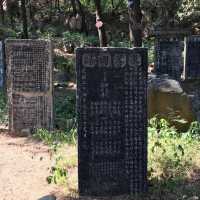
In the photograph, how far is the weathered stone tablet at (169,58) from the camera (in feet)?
56.7

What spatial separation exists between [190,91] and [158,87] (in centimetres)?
697

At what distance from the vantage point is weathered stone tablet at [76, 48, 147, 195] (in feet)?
19.1

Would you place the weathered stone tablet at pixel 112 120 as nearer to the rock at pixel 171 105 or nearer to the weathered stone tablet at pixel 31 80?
the rock at pixel 171 105

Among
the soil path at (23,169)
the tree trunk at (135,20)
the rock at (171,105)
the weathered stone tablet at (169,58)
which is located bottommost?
the soil path at (23,169)

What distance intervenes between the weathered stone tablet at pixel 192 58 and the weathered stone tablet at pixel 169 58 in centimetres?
22

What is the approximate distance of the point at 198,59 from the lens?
17406 millimetres

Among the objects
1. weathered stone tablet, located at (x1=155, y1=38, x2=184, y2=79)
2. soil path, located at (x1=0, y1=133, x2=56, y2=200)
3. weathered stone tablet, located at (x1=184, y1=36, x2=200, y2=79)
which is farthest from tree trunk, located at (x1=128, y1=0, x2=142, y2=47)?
soil path, located at (x1=0, y1=133, x2=56, y2=200)

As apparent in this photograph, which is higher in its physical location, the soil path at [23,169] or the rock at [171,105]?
the rock at [171,105]

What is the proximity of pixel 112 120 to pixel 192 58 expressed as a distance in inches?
470

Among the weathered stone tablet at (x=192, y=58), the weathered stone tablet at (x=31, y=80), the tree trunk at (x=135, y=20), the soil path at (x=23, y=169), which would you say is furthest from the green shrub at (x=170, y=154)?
the weathered stone tablet at (x=192, y=58)

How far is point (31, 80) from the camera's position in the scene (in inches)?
367

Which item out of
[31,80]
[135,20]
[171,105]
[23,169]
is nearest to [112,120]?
[23,169]

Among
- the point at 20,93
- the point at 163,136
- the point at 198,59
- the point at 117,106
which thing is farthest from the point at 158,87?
the point at 198,59

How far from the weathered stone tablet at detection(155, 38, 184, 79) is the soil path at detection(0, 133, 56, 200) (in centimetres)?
895
